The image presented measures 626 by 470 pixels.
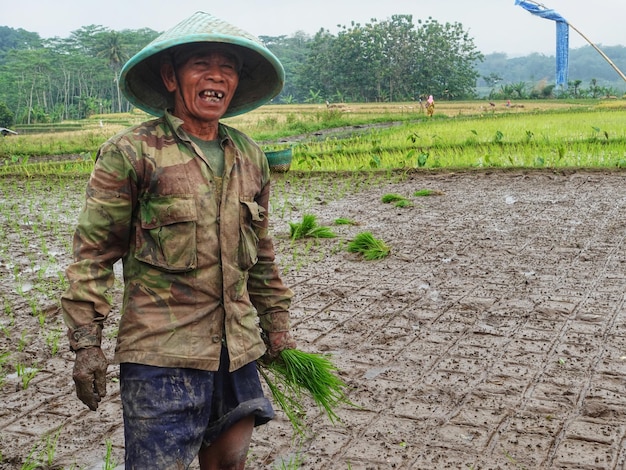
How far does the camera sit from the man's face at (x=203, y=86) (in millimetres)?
2096

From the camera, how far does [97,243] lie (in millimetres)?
2004

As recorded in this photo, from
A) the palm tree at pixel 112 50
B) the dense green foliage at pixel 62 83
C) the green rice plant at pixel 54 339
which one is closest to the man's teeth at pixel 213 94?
the green rice plant at pixel 54 339

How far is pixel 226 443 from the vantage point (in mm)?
2139

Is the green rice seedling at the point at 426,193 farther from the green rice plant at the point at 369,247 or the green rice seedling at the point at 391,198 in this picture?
the green rice plant at the point at 369,247

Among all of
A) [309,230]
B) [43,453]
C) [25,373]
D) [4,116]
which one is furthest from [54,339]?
[4,116]

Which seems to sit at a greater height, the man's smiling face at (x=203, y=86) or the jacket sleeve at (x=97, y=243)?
the man's smiling face at (x=203, y=86)

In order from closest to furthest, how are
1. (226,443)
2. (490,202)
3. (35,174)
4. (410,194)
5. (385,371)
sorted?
(226,443)
(385,371)
(490,202)
(410,194)
(35,174)

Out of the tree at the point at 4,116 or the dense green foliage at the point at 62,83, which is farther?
the dense green foliage at the point at 62,83

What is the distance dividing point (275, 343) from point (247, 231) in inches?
15.8

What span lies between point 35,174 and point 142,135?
36.5ft

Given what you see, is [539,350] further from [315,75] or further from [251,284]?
[315,75]

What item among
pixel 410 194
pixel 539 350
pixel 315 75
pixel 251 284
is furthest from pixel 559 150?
pixel 315 75

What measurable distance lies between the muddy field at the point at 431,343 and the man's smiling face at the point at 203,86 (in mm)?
1317

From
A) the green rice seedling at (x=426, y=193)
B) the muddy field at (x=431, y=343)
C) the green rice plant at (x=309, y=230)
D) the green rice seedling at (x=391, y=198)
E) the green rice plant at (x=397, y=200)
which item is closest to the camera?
the muddy field at (x=431, y=343)
